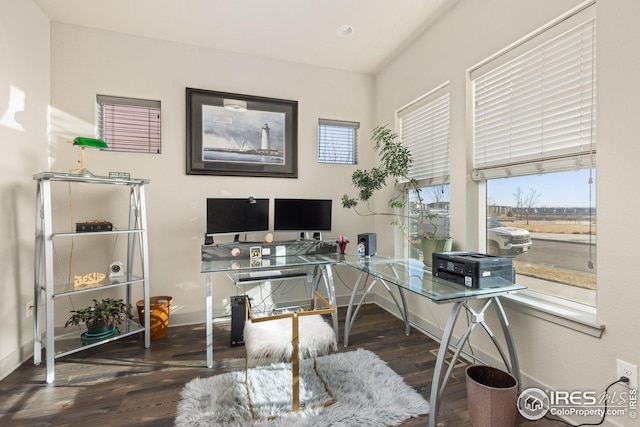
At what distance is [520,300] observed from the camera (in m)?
1.89

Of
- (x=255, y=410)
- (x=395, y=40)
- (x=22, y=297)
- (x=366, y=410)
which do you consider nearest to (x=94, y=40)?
(x=22, y=297)

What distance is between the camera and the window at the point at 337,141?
11.6ft

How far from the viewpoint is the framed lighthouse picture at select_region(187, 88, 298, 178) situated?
118 inches

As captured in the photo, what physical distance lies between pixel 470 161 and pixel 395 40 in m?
1.48

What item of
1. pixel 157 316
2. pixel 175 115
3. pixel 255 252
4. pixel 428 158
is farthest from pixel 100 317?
pixel 428 158

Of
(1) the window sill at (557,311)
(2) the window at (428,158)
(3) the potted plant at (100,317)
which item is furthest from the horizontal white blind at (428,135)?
(3) the potted plant at (100,317)

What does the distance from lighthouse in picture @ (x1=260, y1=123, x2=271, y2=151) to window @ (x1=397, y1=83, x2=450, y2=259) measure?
148cm

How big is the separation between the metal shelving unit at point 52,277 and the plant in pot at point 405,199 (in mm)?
1990

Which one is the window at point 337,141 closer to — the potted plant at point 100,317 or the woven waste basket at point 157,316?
the woven waste basket at point 157,316

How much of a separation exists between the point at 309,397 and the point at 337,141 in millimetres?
2711

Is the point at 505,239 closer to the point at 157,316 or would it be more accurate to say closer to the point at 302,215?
the point at 302,215

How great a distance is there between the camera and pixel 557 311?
5.55 feet

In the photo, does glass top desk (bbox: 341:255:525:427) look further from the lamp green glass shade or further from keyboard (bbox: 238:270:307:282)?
the lamp green glass shade

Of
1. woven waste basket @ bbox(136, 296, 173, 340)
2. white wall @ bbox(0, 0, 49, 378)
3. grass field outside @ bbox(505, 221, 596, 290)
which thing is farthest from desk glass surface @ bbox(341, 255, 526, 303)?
white wall @ bbox(0, 0, 49, 378)
